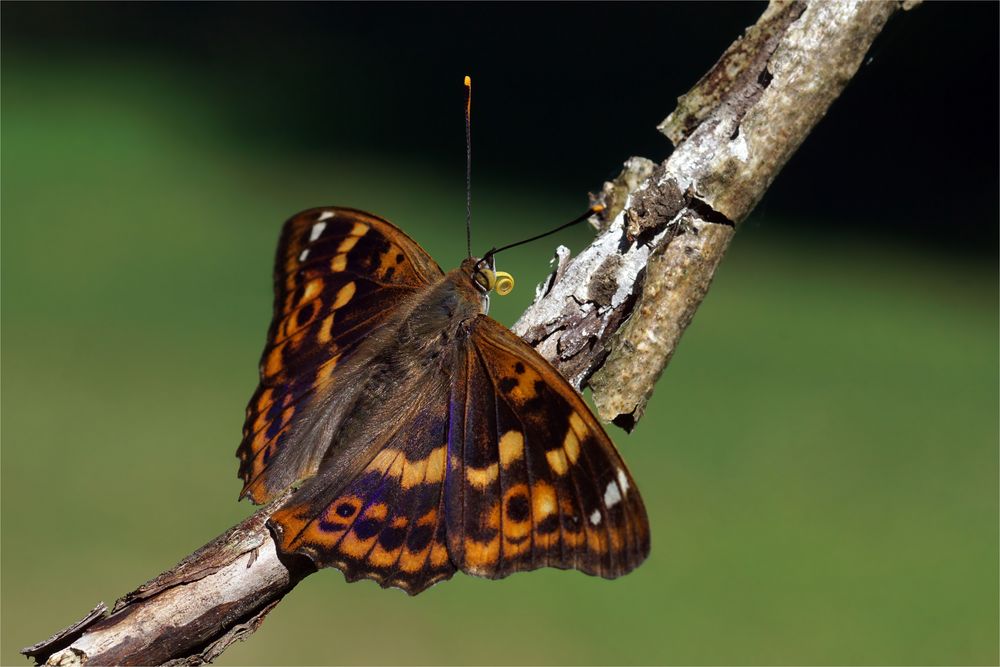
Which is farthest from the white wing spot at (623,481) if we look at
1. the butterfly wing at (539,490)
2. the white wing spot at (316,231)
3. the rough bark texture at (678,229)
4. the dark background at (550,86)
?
the dark background at (550,86)

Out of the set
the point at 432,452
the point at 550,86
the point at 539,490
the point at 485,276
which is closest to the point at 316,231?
the point at 485,276

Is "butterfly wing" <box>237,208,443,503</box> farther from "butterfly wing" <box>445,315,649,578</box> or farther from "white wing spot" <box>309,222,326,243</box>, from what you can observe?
"butterfly wing" <box>445,315,649,578</box>

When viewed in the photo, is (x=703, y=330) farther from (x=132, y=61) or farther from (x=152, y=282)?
(x=132, y=61)

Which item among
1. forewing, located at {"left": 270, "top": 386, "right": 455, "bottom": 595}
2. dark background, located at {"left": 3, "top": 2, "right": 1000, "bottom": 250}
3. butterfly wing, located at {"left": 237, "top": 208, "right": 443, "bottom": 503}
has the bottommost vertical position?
forewing, located at {"left": 270, "top": 386, "right": 455, "bottom": 595}

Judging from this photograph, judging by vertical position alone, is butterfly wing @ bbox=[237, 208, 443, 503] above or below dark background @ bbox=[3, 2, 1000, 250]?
below

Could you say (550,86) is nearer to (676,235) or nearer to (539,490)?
(676,235)

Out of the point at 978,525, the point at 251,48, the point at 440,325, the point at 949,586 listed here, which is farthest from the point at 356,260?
the point at 251,48

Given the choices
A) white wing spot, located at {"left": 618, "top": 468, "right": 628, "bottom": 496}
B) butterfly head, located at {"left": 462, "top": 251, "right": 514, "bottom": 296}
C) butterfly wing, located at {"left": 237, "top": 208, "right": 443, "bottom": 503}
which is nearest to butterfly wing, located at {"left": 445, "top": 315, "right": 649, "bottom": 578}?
white wing spot, located at {"left": 618, "top": 468, "right": 628, "bottom": 496}
